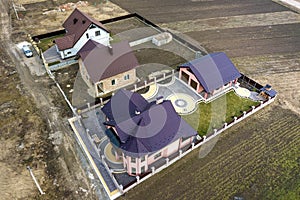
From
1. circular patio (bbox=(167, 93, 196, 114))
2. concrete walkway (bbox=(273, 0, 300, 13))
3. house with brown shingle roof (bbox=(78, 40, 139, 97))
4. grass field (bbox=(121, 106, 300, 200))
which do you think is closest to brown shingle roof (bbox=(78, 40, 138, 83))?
house with brown shingle roof (bbox=(78, 40, 139, 97))

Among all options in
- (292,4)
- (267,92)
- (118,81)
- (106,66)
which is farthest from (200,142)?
(292,4)

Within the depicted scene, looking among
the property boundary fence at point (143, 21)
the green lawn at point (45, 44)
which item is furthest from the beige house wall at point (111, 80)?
the property boundary fence at point (143, 21)

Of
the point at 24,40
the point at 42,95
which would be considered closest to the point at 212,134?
the point at 42,95

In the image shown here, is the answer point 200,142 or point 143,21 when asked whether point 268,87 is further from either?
point 143,21

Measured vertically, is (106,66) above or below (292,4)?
below

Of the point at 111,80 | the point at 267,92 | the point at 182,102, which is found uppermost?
the point at 111,80

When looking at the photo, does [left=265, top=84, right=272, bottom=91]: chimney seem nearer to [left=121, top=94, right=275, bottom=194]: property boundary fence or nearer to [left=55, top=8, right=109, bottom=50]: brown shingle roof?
[left=121, top=94, right=275, bottom=194]: property boundary fence

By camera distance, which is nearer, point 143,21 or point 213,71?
point 213,71
